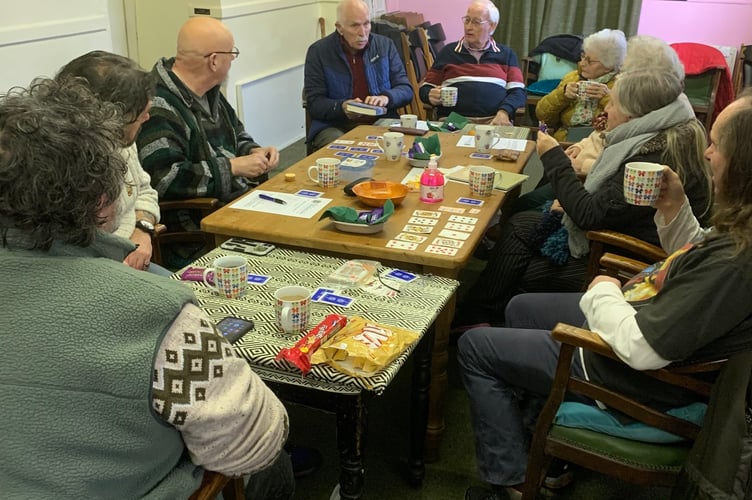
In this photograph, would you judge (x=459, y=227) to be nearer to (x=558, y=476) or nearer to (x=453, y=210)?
(x=453, y=210)

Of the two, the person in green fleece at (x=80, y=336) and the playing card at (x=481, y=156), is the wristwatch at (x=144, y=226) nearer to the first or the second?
the person in green fleece at (x=80, y=336)

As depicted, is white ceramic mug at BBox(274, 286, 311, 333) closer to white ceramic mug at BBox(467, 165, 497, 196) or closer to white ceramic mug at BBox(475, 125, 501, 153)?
white ceramic mug at BBox(467, 165, 497, 196)

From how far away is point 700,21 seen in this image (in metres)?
5.49

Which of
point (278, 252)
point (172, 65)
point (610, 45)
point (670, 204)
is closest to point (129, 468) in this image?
point (278, 252)

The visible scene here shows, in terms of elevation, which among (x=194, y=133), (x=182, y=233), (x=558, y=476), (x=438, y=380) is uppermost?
(x=194, y=133)

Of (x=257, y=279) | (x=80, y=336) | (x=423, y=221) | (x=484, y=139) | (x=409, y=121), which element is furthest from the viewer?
(x=409, y=121)

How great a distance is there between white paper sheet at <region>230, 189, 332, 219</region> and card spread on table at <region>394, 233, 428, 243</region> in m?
0.31

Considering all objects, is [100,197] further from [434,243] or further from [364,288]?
[434,243]

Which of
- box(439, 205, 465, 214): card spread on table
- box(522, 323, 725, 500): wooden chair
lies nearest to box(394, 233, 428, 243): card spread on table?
box(439, 205, 465, 214): card spread on table

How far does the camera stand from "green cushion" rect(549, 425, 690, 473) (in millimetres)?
1499

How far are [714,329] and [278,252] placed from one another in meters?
1.13

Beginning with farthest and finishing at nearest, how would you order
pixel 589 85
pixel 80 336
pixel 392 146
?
pixel 589 85
pixel 392 146
pixel 80 336

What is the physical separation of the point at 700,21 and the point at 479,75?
2.47 m

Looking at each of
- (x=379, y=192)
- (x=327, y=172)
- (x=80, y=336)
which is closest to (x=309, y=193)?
(x=327, y=172)
